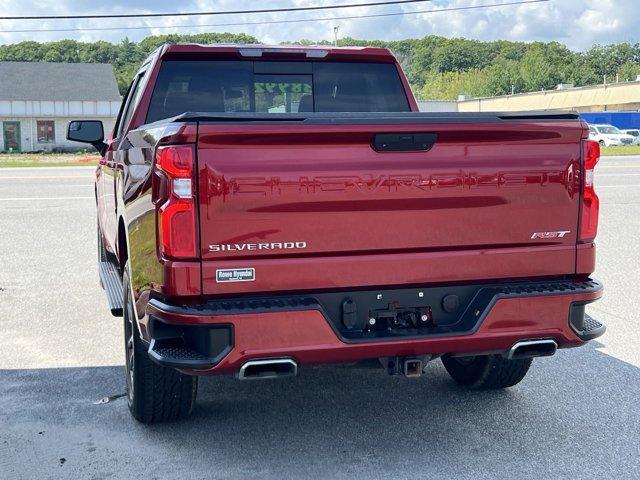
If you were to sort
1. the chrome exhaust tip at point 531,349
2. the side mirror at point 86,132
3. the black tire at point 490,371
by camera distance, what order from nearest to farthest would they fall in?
1. the chrome exhaust tip at point 531,349
2. the black tire at point 490,371
3. the side mirror at point 86,132

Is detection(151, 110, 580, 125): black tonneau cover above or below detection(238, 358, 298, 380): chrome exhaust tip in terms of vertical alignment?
above

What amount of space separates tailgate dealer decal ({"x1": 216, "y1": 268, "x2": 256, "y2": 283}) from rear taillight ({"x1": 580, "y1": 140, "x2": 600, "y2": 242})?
1.70 m

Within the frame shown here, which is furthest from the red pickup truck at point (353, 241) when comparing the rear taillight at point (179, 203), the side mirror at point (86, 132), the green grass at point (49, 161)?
the green grass at point (49, 161)

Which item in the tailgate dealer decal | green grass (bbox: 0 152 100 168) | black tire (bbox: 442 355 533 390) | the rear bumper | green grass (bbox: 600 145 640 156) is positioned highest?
the tailgate dealer decal

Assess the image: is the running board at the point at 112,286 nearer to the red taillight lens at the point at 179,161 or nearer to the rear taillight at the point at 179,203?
the rear taillight at the point at 179,203

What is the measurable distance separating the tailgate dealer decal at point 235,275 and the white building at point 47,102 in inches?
2284

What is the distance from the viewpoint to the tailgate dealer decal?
11.6 ft

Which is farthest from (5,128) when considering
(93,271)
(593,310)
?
(593,310)

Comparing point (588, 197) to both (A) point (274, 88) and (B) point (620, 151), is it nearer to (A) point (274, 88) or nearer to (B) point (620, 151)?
(A) point (274, 88)

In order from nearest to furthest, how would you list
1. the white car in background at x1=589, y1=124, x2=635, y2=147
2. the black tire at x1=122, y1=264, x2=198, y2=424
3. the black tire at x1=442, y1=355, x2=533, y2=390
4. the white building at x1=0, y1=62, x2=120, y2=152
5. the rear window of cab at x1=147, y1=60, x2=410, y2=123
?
1. the black tire at x1=122, y1=264, x2=198, y2=424
2. the black tire at x1=442, y1=355, x2=533, y2=390
3. the rear window of cab at x1=147, y1=60, x2=410, y2=123
4. the white car in background at x1=589, y1=124, x2=635, y2=147
5. the white building at x1=0, y1=62, x2=120, y2=152

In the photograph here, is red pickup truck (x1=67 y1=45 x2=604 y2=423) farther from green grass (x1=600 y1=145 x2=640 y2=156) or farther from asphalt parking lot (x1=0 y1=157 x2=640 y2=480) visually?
green grass (x1=600 y1=145 x2=640 y2=156)

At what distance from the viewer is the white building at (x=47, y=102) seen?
200 feet

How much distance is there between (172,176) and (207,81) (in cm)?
211

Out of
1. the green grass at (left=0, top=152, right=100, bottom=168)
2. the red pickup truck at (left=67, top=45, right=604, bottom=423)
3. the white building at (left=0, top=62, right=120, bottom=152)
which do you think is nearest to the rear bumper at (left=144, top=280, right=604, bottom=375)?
the red pickup truck at (left=67, top=45, right=604, bottom=423)
